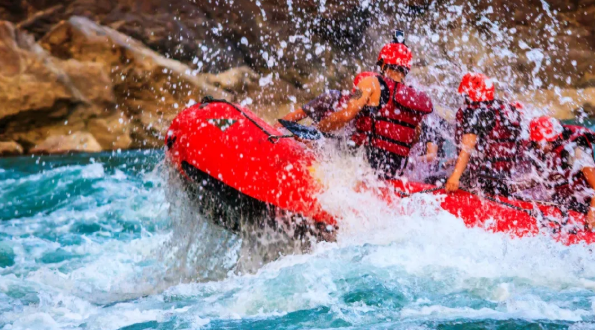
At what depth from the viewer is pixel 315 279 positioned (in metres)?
3.35

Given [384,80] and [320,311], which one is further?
[384,80]

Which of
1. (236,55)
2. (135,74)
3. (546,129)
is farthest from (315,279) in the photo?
(236,55)

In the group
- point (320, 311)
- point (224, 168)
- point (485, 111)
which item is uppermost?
point (485, 111)

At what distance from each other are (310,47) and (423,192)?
8.53 m

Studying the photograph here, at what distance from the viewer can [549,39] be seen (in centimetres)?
1285

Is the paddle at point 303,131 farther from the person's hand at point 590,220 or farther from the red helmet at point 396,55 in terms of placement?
the person's hand at point 590,220

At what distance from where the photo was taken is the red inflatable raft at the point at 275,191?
3547 millimetres

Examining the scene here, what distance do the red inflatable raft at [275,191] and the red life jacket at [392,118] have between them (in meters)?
0.31

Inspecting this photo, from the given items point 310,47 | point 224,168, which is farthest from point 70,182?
point 310,47

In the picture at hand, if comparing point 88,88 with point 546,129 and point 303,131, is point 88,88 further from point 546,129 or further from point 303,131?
point 546,129

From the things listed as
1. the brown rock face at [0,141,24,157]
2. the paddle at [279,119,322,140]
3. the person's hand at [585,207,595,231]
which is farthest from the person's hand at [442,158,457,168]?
the brown rock face at [0,141,24,157]

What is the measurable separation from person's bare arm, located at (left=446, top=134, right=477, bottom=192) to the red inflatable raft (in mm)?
65

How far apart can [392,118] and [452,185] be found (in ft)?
1.91

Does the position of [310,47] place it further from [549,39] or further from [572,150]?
[572,150]
